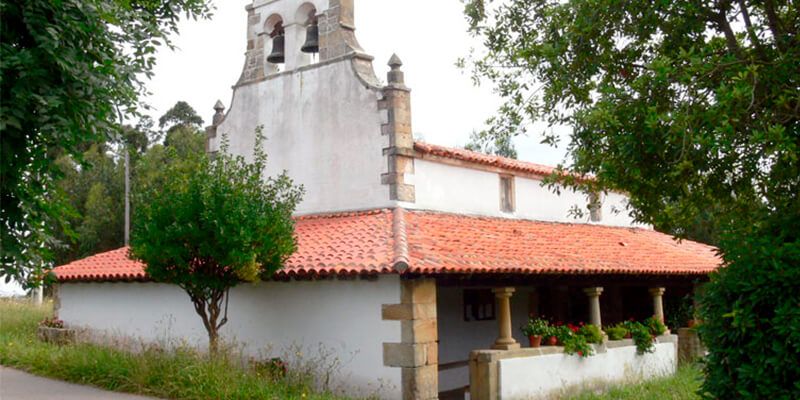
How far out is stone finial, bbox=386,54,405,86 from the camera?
47.1 ft

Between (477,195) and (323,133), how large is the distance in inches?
141

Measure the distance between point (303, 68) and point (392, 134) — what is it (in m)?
2.78

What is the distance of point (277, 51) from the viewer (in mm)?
16203

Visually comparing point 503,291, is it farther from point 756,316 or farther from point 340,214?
point 756,316

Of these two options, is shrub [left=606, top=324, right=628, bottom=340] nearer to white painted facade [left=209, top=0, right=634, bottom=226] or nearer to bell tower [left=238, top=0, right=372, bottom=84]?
white painted facade [left=209, top=0, right=634, bottom=226]

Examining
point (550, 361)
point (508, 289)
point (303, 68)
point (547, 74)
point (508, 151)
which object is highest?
point (508, 151)

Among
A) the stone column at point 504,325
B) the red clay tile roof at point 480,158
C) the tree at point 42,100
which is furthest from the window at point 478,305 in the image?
the tree at point 42,100

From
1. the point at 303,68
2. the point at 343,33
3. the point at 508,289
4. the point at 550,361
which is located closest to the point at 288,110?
the point at 303,68

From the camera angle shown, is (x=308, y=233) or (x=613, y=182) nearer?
(x=613, y=182)

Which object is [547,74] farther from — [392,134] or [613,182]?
[392,134]

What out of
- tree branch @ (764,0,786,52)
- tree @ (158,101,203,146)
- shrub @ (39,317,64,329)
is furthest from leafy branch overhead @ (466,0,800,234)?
tree @ (158,101,203,146)

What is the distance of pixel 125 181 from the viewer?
105 ft

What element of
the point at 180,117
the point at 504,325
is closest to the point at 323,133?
the point at 504,325

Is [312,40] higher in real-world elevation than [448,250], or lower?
higher
